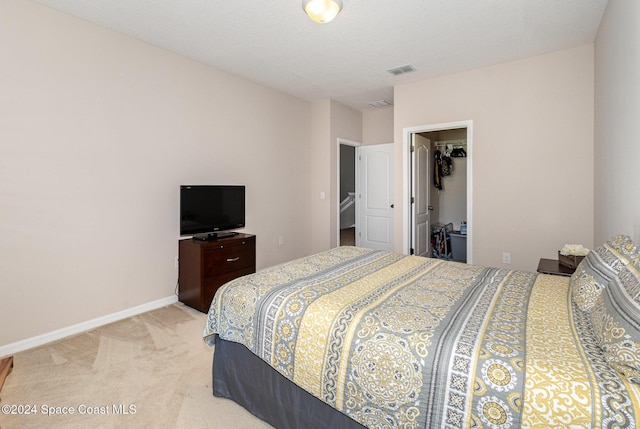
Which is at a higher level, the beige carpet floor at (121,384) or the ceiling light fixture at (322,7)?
the ceiling light fixture at (322,7)

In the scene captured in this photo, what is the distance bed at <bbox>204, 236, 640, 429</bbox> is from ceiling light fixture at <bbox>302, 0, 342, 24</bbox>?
1.85 metres

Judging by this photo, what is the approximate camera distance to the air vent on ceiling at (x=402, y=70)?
3771mm

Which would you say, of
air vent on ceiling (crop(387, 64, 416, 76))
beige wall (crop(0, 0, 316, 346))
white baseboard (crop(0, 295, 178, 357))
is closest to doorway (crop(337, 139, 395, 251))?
air vent on ceiling (crop(387, 64, 416, 76))

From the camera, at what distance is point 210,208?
3533 mm

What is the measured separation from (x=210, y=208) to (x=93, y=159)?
114cm

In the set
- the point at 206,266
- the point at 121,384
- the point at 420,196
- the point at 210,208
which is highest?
the point at 420,196

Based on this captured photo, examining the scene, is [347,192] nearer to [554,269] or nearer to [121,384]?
[554,269]

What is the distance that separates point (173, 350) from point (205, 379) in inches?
20.6

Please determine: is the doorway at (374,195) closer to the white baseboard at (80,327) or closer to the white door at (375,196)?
the white door at (375,196)

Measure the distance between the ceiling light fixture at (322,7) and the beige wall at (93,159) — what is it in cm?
184

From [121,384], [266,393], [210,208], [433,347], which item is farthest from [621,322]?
[210,208]

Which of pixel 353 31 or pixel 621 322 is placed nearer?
pixel 621 322

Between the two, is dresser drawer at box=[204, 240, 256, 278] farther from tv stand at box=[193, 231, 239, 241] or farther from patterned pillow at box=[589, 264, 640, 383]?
patterned pillow at box=[589, 264, 640, 383]

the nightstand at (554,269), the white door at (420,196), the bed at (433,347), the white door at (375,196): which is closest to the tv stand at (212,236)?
the bed at (433,347)
